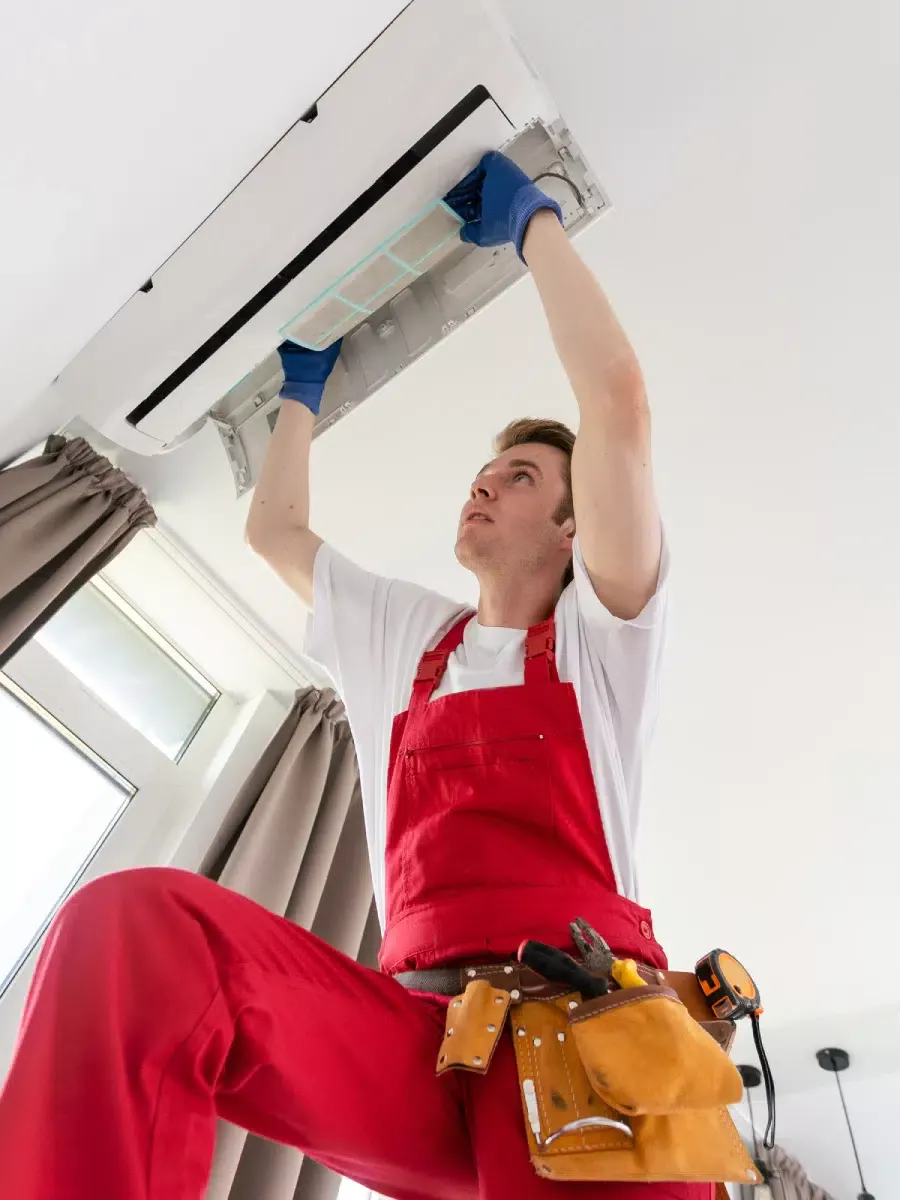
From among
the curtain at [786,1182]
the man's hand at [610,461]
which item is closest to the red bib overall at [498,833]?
the man's hand at [610,461]

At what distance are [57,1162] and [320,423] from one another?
Answer: 3.54ft

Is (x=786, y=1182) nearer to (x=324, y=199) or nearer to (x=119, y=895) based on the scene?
(x=119, y=895)

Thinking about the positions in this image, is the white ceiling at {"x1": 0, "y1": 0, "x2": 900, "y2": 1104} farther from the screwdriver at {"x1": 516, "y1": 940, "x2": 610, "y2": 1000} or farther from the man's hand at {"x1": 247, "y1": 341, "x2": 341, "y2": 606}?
the screwdriver at {"x1": 516, "y1": 940, "x2": 610, "y2": 1000}

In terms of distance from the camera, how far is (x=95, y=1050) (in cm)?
46

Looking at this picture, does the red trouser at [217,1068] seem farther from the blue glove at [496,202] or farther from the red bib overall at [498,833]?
the blue glove at [496,202]

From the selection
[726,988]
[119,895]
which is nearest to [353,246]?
[119,895]

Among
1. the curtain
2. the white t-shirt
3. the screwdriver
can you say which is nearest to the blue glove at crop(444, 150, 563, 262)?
the white t-shirt

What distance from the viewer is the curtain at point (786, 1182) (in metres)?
3.02

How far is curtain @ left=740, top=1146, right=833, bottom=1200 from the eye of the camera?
3020mm

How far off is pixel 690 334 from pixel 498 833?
41.2 inches

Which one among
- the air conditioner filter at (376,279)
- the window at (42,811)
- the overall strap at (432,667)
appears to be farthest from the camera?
the window at (42,811)

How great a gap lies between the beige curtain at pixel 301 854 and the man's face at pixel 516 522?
0.94 meters

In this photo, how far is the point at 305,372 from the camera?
1299 mm

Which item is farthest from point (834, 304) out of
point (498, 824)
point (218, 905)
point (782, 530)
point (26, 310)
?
point (218, 905)
